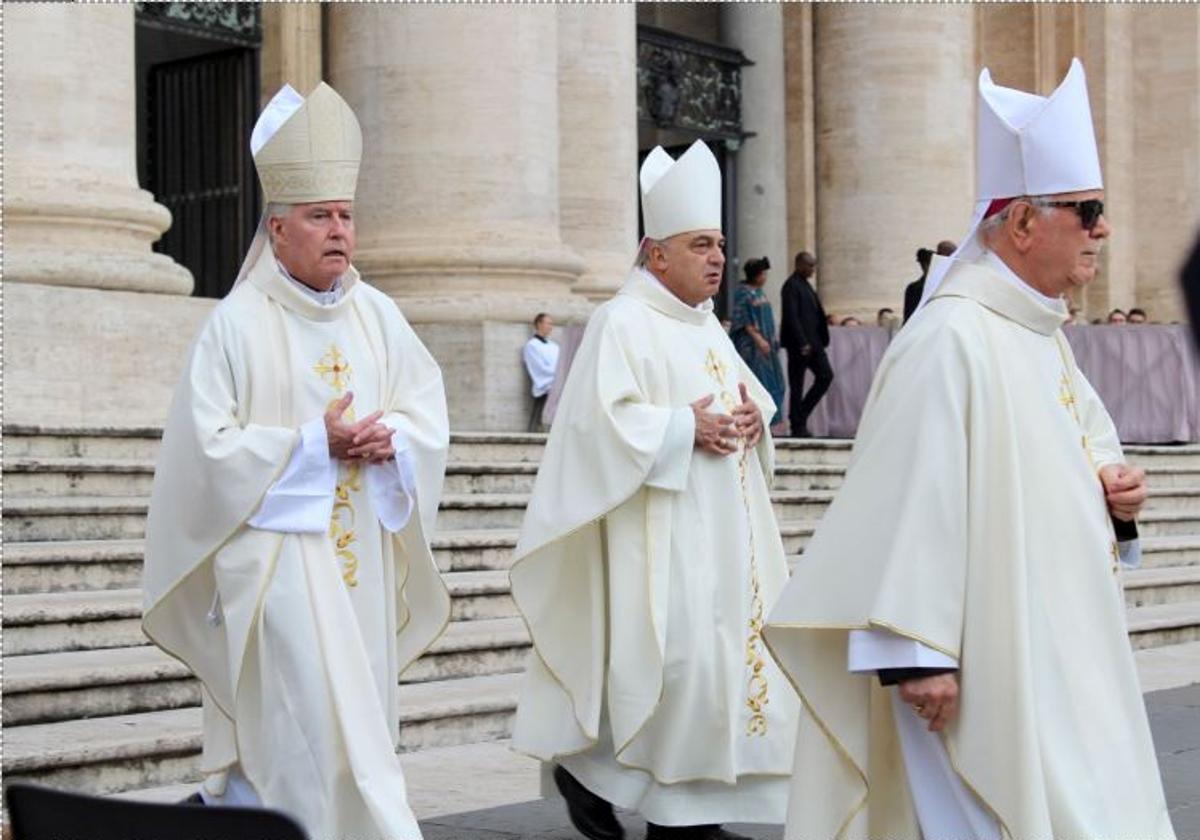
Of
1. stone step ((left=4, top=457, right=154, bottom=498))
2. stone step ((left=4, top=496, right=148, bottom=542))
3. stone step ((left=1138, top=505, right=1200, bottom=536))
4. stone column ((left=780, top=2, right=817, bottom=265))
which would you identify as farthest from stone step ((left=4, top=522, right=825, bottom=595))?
stone column ((left=780, top=2, right=817, bottom=265))

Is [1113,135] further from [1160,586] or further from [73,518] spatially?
[73,518]

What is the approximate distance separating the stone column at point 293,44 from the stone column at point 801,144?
697 centimetres

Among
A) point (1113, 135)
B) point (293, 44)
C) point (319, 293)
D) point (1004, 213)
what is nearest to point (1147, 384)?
point (1113, 135)

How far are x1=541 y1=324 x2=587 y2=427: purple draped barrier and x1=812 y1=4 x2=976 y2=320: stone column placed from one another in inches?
246

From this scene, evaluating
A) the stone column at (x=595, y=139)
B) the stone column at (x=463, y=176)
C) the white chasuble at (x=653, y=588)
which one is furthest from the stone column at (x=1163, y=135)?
the white chasuble at (x=653, y=588)

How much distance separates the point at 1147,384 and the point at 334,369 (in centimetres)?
1461

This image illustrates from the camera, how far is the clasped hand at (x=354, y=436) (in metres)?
5.67

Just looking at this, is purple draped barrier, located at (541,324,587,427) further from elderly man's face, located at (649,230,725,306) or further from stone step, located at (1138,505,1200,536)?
elderly man's face, located at (649,230,725,306)

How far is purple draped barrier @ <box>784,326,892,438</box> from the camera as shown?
62.1 feet

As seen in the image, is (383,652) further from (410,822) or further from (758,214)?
(758,214)

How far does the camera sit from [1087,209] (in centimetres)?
464

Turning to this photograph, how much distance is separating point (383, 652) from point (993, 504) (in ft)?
6.58

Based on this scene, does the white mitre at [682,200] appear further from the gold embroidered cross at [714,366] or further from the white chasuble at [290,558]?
the white chasuble at [290,558]

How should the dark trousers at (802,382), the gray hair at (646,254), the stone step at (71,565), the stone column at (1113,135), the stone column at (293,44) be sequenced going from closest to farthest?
the gray hair at (646,254) < the stone step at (71,565) < the stone column at (293,44) < the dark trousers at (802,382) < the stone column at (1113,135)
